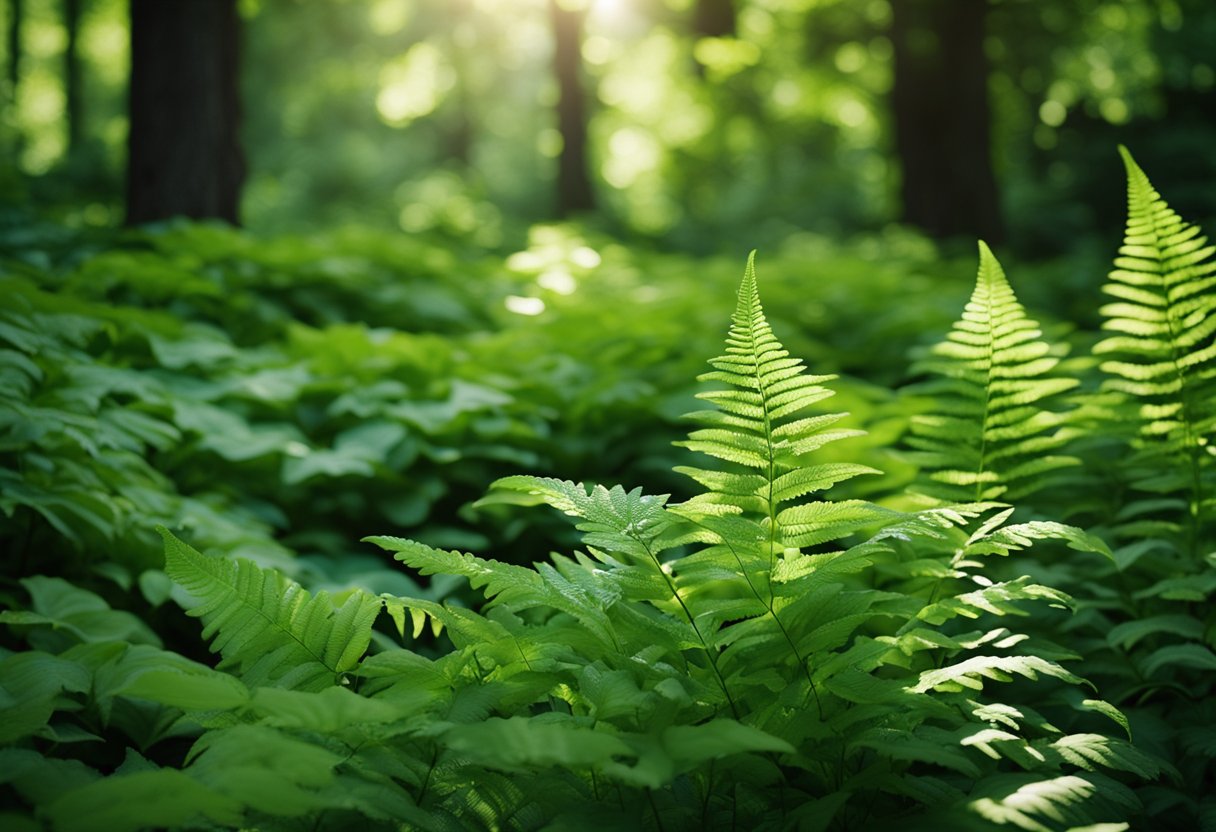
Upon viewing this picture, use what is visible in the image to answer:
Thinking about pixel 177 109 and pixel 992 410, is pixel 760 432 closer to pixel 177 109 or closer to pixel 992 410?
pixel 992 410

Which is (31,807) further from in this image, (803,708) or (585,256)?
(585,256)

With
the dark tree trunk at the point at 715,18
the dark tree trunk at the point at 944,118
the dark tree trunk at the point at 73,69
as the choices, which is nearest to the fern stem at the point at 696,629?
the dark tree trunk at the point at 944,118

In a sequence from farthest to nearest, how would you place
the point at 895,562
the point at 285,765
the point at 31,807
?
the point at 895,562 → the point at 31,807 → the point at 285,765

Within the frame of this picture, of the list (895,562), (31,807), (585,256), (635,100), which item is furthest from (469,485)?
(635,100)

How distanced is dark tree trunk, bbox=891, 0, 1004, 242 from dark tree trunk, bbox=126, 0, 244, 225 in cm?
844

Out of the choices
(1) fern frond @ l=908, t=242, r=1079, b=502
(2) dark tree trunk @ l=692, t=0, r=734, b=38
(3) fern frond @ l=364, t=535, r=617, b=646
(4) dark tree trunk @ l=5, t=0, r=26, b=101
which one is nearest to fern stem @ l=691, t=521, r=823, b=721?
(3) fern frond @ l=364, t=535, r=617, b=646

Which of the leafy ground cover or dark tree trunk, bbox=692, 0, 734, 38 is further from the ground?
dark tree trunk, bbox=692, 0, 734, 38

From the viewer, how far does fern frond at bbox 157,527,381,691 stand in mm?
1646

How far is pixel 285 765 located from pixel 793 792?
845mm

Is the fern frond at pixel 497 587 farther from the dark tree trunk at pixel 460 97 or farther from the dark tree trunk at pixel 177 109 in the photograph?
the dark tree trunk at pixel 460 97

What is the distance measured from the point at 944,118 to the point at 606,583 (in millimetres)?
12715

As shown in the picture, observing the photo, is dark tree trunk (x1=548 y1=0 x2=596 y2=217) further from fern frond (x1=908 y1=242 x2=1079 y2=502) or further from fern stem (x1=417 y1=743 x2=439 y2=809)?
fern stem (x1=417 y1=743 x2=439 y2=809)

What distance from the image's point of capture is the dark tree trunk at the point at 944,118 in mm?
11102

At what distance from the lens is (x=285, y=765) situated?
1257 millimetres
